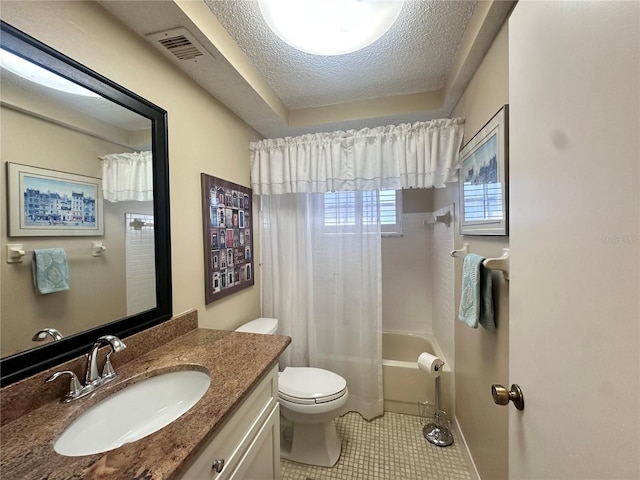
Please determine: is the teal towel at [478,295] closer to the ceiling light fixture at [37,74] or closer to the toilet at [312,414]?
the toilet at [312,414]

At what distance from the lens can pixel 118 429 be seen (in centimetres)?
82

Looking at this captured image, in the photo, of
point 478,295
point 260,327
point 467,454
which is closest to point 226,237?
point 260,327

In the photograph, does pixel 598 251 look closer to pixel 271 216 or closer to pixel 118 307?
pixel 118 307

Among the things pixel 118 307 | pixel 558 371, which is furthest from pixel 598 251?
pixel 118 307

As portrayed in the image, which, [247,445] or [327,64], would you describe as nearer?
[247,445]

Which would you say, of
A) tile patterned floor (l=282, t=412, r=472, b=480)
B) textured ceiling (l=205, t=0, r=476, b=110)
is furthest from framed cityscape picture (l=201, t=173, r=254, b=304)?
tile patterned floor (l=282, t=412, r=472, b=480)

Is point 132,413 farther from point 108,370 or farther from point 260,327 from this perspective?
point 260,327

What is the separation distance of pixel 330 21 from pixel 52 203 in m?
1.20

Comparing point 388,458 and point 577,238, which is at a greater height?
point 577,238

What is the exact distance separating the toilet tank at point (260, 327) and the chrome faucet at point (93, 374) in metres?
0.88

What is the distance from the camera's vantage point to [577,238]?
1.47ft

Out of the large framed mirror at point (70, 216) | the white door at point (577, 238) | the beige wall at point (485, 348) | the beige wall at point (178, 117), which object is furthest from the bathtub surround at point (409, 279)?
the large framed mirror at point (70, 216)

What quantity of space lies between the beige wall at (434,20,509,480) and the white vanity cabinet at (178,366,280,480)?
1012 mm

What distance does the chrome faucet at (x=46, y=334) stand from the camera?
2.53ft
